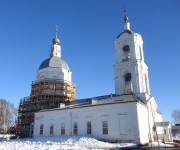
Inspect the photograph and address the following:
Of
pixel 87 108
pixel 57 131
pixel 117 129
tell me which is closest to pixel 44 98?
pixel 57 131

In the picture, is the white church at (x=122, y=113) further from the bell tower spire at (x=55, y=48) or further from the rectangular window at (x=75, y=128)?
the bell tower spire at (x=55, y=48)

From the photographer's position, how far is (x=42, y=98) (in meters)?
44.8

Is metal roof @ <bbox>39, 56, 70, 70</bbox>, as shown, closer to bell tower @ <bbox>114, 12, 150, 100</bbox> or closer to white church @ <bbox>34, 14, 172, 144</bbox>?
white church @ <bbox>34, 14, 172, 144</bbox>

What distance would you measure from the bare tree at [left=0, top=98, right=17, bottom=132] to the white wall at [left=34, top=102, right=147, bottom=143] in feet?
79.1

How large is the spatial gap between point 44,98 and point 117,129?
67.9 ft

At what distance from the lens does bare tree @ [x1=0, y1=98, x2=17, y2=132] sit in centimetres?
5575

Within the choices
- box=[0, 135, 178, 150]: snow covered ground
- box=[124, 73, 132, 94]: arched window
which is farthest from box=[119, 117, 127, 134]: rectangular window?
box=[124, 73, 132, 94]: arched window

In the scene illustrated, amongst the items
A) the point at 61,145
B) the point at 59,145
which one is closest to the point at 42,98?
the point at 59,145

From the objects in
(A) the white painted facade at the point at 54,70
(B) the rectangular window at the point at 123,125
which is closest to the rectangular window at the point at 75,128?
(B) the rectangular window at the point at 123,125

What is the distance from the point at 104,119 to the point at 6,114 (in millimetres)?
36623

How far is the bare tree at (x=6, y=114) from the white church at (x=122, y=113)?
21269 millimetres

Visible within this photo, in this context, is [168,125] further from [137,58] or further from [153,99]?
[137,58]

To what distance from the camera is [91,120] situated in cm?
3198

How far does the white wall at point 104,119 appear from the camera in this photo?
28453 mm
